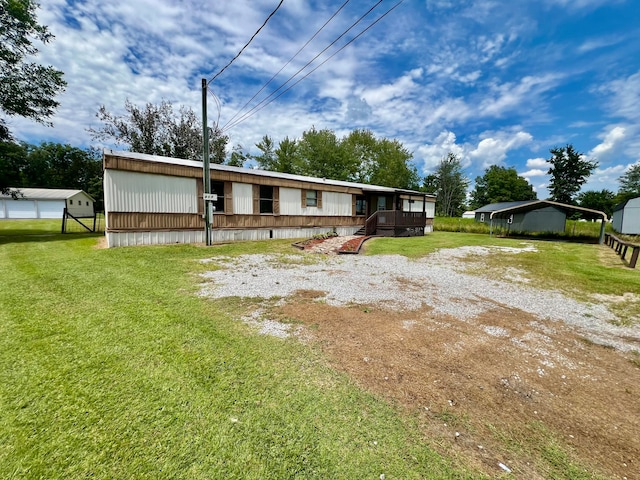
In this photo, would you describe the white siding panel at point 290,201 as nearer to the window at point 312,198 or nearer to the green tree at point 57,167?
the window at point 312,198

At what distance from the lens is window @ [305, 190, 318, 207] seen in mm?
15482

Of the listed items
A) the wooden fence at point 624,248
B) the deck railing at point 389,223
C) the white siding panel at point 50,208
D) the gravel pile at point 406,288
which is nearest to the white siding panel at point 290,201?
the deck railing at point 389,223

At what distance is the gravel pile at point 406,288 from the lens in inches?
183

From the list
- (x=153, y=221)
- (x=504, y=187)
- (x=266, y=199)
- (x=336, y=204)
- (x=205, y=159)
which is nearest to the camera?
(x=205, y=159)

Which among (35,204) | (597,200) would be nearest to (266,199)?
(35,204)

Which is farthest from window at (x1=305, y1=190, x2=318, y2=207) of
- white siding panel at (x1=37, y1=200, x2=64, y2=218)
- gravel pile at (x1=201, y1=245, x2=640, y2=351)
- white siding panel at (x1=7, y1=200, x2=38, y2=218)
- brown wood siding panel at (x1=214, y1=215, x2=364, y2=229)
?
white siding panel at (x1=7, y1=200, x2=38, y2=218)

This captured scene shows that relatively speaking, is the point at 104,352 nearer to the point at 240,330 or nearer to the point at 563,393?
the point at 240,330

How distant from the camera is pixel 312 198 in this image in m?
15.7

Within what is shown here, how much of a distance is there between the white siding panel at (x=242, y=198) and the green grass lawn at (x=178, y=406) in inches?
352

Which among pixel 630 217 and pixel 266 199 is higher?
pixel 266 199

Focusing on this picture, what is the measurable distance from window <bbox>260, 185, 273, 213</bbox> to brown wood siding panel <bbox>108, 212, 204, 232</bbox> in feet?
10.1

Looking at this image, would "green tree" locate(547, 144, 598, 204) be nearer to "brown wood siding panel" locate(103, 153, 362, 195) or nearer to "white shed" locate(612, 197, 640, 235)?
"white shed" locate(612, 197, 640, 235)

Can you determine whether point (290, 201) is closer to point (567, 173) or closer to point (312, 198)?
point (312, 198)

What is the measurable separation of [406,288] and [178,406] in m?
4.92
